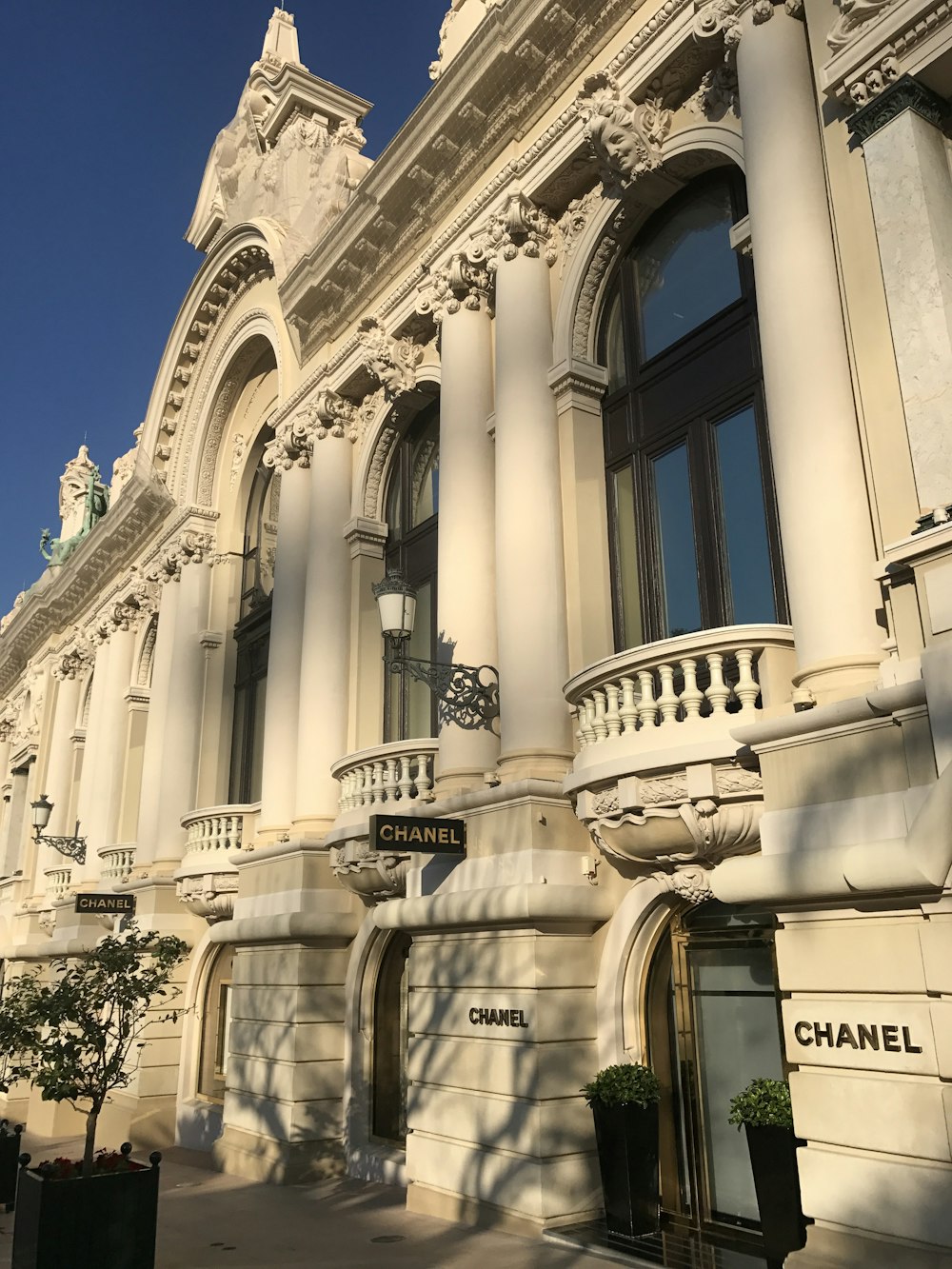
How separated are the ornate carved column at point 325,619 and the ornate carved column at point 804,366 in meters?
8.73

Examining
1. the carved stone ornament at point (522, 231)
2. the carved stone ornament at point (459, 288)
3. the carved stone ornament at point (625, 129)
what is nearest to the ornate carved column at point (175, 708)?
the carved stone ornament at point (459, 288)

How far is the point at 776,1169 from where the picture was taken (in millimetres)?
8086

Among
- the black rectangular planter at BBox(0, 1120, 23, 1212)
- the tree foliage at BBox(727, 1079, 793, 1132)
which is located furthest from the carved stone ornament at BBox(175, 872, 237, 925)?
the tree foliage at BBox(727, 1079, 793, 1132)

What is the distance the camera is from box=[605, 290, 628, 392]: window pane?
1332 centimetres

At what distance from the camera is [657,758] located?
9555mm

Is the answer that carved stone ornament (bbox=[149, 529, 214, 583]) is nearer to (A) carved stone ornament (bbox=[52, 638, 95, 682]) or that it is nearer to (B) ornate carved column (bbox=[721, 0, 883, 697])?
(A) carved stone ornament (bbox=[52, 638, 95, 682])

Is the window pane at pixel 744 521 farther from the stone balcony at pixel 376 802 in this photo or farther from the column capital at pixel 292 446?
the column capital at pixel 292 446

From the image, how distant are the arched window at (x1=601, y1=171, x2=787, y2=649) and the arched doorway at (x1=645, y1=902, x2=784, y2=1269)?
3.12m

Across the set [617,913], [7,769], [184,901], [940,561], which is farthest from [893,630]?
[7,769]

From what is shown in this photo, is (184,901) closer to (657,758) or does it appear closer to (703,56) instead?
(657,758)

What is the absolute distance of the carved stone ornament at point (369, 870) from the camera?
1370cm

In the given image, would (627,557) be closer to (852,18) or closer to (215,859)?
(852,18)

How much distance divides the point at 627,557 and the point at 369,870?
5.24 metres

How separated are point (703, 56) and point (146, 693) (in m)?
19.4
